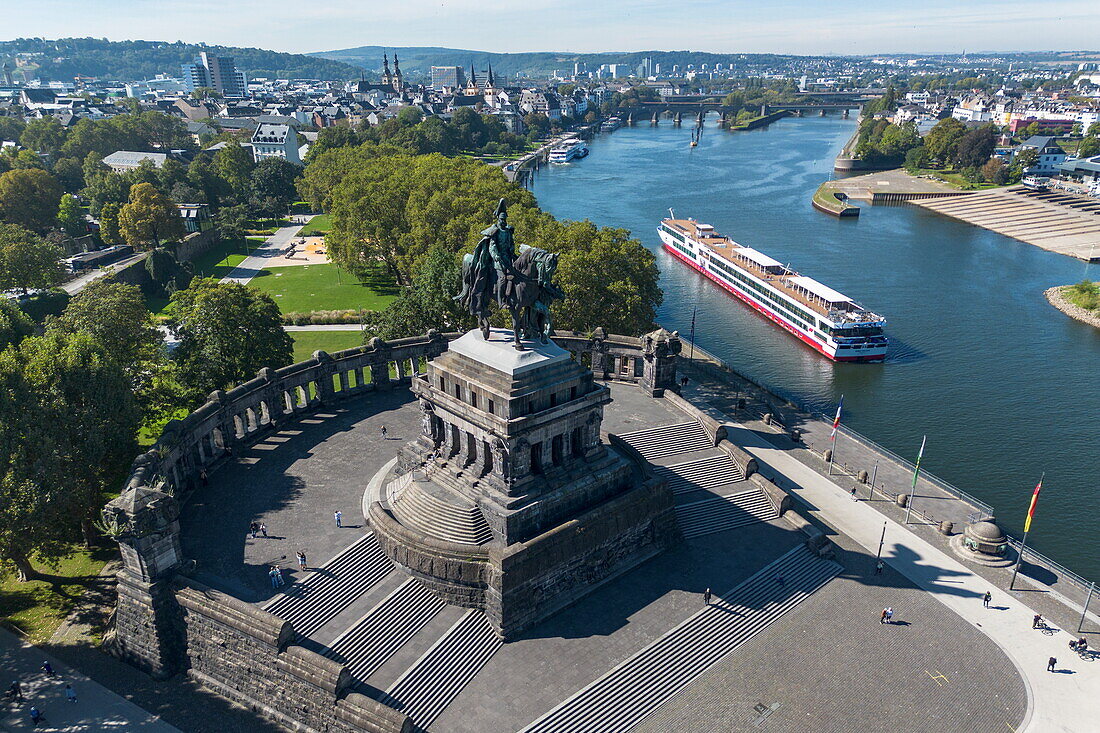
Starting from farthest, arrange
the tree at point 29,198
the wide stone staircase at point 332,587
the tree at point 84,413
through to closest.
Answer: the tree at point 29,198 → the tree at point 84,413 → the wide stone staircase at point 332,587

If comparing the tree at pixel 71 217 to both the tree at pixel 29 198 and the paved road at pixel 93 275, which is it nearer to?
the tree at pixel 29 198

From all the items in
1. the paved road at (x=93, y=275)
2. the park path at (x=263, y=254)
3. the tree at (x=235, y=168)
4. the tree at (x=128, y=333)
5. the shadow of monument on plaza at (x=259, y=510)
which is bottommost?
the park path at (x=263, y=254)

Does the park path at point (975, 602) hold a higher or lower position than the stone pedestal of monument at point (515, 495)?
lower

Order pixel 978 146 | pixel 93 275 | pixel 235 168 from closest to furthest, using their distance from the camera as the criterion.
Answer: pixel 93 275 < pixel 235 168 < pixel 978 146

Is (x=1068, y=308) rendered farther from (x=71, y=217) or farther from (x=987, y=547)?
Answer: (x=71, y=217)

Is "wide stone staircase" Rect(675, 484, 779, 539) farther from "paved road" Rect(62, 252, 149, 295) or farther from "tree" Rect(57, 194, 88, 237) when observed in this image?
"tree" Rect(57, 194, 88, 237)

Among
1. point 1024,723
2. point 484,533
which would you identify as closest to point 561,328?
point 484,533

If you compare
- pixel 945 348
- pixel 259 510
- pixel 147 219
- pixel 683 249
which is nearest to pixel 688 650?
pixel 259 510

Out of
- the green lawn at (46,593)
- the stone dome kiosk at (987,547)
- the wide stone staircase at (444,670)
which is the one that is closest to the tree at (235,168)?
the green lawn at (46,593)
